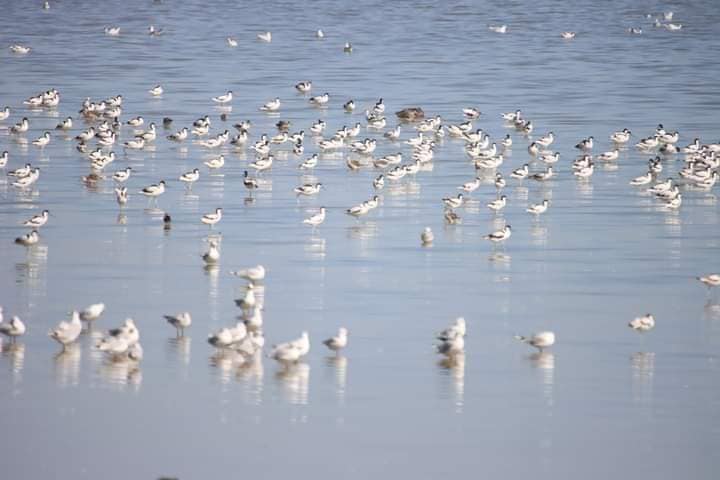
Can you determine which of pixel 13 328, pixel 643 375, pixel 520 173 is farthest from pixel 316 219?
pixel 643 375

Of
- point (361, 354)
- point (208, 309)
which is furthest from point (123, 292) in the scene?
point (361, 354)

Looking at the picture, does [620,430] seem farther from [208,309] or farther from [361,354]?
[208,309]

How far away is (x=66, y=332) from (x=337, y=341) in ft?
10.9

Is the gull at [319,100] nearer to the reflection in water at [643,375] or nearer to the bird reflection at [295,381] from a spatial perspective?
the reflection in water at [643,375]

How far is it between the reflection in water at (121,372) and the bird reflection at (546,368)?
4.73 metres

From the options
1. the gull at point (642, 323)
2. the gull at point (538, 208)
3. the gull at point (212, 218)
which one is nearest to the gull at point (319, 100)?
the gull at point (538, 208)

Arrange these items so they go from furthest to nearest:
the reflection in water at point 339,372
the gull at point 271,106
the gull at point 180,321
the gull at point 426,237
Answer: the gull at point 271,106, the gull at point 426,237, the gull at point 180,321, the reflection in water at point 339,372

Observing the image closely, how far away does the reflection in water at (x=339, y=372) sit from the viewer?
19266mm

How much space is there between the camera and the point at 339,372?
20250 millimetres

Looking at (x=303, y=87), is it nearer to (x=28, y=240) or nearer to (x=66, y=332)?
(x=28, y=240)

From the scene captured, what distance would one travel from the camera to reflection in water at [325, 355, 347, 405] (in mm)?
19266

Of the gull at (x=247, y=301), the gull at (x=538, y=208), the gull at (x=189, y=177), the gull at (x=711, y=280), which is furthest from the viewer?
the gull at (x=189, y=177)

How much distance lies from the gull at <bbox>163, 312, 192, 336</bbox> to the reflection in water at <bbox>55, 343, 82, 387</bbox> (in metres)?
1.28

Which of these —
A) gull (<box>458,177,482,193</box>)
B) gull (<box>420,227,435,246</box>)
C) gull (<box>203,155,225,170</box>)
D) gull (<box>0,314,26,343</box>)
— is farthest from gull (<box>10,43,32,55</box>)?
gull (<box>0,314,26,343</box>)
